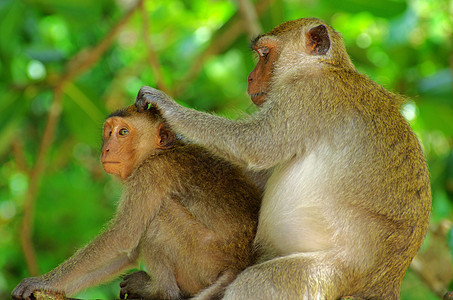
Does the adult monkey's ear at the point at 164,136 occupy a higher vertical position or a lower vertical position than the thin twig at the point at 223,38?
higher

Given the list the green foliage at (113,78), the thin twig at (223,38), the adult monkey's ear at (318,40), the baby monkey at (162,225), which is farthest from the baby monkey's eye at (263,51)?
the thin twig at (223,38)

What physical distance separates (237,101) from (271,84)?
4.79 m

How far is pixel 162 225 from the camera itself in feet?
11.6

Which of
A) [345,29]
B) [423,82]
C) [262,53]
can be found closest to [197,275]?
[262,53]

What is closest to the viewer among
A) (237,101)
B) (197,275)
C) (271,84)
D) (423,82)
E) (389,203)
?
(389,203)

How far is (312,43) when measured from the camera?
12.7 ft

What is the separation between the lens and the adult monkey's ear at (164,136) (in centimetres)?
394

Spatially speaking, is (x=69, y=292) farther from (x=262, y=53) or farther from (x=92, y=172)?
(x=92, y=172)

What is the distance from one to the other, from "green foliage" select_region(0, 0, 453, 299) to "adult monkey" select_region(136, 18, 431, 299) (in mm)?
1977

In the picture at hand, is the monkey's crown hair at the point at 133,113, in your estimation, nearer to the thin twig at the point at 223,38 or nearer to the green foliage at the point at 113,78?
the green foliage at the point at 113,78

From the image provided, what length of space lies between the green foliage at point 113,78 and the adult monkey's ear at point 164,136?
172cm

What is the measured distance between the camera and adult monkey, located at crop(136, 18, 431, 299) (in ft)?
10.5

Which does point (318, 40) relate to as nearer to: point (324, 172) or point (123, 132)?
point (324, 172)

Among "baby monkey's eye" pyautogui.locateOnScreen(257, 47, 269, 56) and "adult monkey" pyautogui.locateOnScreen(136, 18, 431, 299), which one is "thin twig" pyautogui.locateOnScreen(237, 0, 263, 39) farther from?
"adult monkey" pyautogui.locateOnScreen(136, 18, 431, 299)
